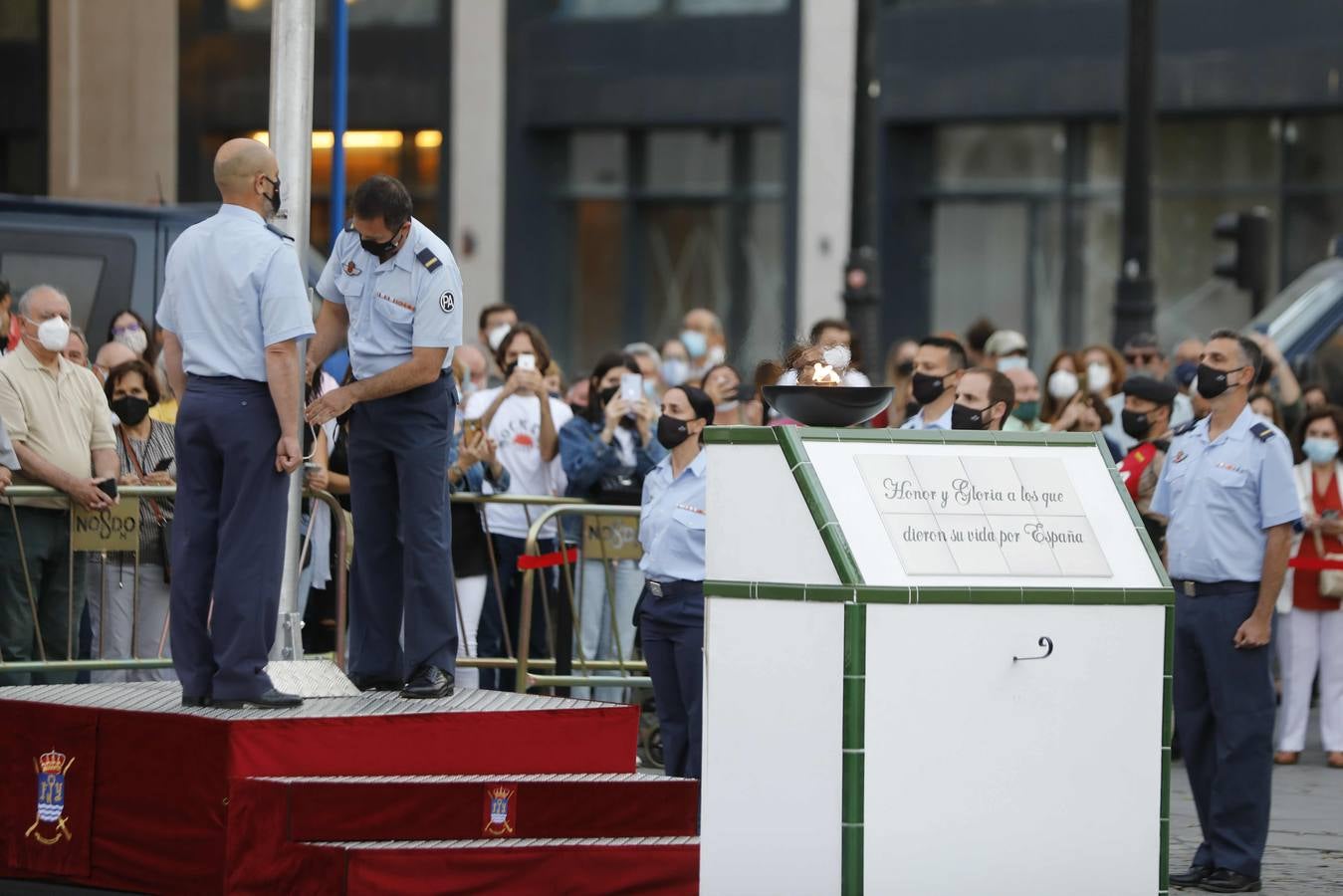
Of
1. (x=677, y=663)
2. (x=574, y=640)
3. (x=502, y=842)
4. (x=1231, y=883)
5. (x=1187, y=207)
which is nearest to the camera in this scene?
(x=502, y=842)

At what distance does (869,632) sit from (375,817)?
2.05m

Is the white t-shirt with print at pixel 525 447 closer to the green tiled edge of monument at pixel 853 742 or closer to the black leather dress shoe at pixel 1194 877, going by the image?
the black leather dress shoe at pixel 1194 877

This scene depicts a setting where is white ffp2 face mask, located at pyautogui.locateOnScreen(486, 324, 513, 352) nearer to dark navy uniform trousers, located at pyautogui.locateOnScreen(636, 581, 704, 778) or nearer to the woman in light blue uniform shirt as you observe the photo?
the woman in light blue uniform shirt

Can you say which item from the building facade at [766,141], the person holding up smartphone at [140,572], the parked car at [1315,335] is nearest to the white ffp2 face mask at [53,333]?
the person holding up smartphone at [140,572]

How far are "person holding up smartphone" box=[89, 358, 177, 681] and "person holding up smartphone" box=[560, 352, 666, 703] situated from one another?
2039mm

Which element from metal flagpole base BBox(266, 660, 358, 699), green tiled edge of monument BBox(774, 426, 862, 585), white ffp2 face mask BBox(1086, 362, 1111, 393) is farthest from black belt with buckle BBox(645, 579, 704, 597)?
white ffp2 face mask BBox(1086, 362, 1111, 393)

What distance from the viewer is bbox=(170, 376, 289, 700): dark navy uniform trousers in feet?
25.7

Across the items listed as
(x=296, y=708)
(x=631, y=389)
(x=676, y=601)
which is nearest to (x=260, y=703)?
(x=296, y=708)

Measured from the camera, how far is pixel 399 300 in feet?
27.1

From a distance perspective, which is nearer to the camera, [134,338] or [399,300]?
[399,300]

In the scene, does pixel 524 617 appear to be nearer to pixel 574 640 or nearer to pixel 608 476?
pixel 574 640

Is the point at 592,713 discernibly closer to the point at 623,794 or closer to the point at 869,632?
the point at 623,794

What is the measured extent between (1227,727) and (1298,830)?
1.48 meters

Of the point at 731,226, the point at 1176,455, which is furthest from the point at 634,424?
the point at 731,226
